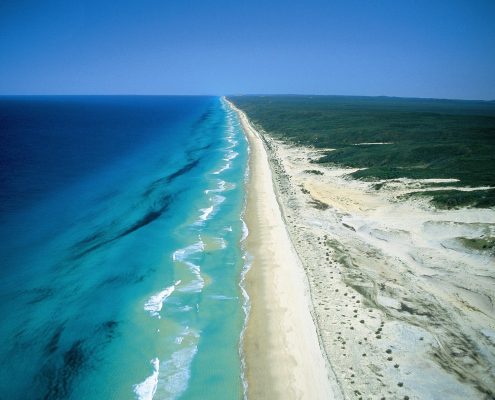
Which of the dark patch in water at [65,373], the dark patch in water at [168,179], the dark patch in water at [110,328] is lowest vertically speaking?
the dark patch in water at [168,179]

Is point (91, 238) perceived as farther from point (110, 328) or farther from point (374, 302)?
point (374, 302)

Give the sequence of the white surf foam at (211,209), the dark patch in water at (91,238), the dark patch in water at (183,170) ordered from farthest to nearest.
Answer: the dark patch in water at (183,170)
the white surf foam at (211,209)
the dark patch in water at (91,238)

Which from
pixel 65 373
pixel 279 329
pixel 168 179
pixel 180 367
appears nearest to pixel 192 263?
pixel 279 329

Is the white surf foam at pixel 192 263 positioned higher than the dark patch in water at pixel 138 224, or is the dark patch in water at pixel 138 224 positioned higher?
the white surf foam at pixel 192 263

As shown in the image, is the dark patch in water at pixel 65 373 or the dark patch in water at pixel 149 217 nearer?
the dark patch in water at pixel 65 373

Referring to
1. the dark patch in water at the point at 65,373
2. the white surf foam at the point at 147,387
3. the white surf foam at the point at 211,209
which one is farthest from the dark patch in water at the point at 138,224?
the white surf foam at the point at 147,387

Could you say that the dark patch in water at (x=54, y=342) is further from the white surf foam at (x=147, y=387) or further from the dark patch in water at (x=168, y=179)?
the dark patch in water at (x=168, y=179)

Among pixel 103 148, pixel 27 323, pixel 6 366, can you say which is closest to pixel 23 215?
pixel 27 323

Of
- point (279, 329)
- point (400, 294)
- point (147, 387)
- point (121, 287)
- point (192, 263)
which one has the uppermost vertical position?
point (400, 294)
